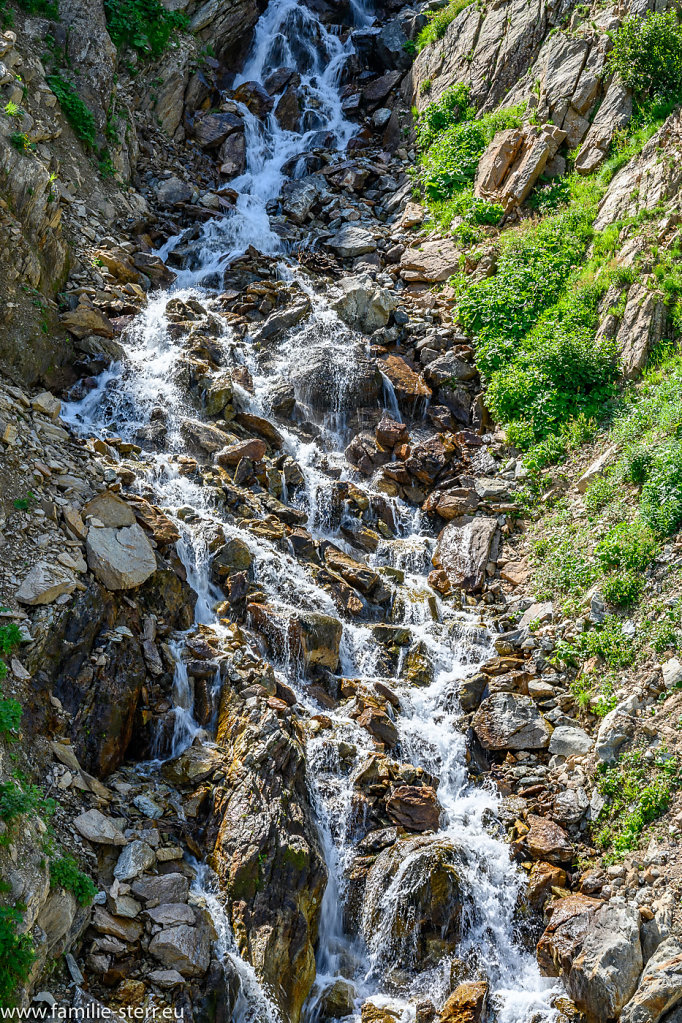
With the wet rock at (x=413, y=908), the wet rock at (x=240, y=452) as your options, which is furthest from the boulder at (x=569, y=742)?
the wet rock at (x=240, y=452)

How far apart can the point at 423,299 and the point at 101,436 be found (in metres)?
8.76

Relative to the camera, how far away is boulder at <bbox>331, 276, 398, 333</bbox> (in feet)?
57.4

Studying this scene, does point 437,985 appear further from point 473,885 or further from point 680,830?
point 680,830

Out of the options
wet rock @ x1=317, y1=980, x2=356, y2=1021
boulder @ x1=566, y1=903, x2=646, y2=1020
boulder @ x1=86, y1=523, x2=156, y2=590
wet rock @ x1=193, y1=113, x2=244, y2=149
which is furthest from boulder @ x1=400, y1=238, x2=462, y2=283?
wet rock @ x1=317, y1=980, x2=356, y2=1021

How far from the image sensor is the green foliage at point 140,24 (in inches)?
787

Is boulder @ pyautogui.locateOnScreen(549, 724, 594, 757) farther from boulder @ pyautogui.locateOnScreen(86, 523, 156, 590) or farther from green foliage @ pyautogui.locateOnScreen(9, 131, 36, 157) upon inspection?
green foliage @ pyautogui.locateOnScreen(9, 131, 36, 157)

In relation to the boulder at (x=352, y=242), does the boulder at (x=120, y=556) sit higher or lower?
lower

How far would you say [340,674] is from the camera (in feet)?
38.4

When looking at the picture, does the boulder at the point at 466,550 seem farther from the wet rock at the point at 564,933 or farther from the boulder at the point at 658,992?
the boulder at the point at 658,992

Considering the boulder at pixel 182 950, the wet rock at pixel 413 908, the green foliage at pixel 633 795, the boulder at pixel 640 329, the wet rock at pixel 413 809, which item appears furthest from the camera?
the boulder at pixel 640 329

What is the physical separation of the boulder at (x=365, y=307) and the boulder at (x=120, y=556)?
9.25m

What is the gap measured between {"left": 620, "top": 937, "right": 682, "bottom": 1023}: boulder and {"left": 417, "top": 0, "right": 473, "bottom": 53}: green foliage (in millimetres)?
24786

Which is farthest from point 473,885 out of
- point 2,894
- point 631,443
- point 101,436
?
point 101,436

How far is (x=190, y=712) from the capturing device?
959cm
